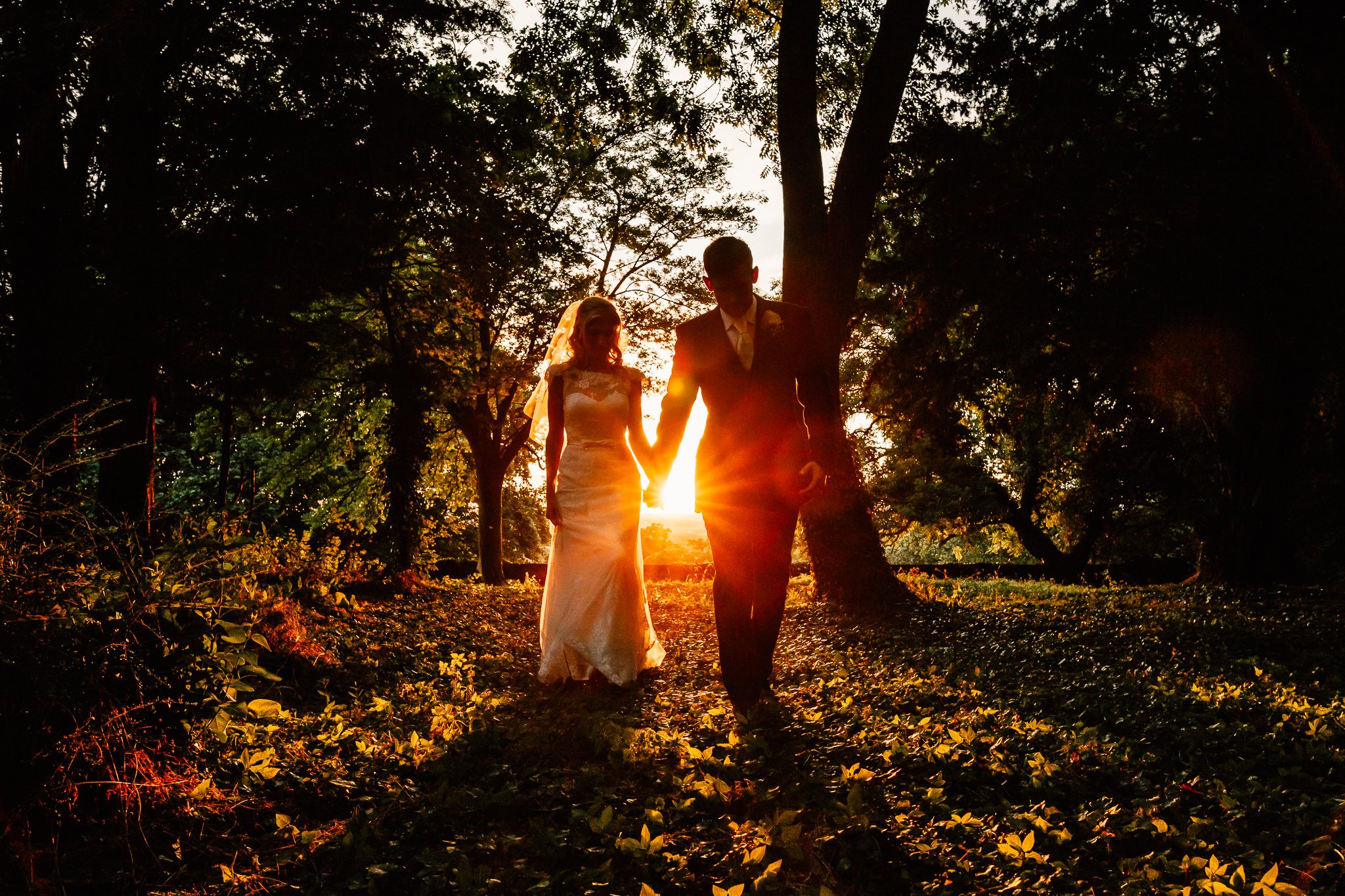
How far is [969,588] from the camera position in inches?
531

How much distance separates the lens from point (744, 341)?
4.64 meters

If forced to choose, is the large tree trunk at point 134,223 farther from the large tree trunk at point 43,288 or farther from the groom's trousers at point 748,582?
the groom's trousers at point 748,582

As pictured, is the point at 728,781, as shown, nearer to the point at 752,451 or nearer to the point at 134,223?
the point at 752,451

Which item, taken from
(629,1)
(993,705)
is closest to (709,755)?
(993,705)

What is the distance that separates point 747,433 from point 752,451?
0.38ft

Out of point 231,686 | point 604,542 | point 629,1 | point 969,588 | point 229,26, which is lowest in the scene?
point 969,588

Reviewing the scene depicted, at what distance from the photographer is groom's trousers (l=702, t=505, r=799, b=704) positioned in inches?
185

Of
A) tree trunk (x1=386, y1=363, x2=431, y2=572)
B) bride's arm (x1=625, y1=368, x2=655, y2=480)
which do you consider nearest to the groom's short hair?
bride's arm (x1=625, y1=368, x2=655, y2=480)

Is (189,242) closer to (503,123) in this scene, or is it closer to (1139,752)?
(503,123)

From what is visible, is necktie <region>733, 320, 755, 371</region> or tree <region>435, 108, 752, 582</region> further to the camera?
tree <region>435, 108, 752, 582</region>

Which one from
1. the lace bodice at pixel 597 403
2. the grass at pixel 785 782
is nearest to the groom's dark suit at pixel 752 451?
the grass at pixel 785 782

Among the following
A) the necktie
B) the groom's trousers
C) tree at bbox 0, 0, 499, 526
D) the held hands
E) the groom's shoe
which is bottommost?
the groom's shoe

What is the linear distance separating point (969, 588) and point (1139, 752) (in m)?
10.2

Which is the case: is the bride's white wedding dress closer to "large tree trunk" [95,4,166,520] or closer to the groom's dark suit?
the groom's dark suit
